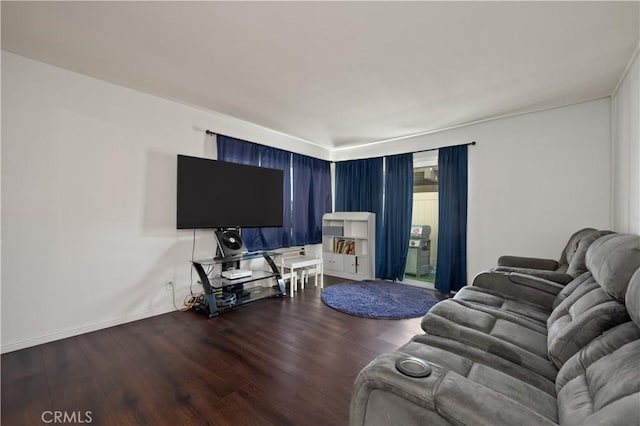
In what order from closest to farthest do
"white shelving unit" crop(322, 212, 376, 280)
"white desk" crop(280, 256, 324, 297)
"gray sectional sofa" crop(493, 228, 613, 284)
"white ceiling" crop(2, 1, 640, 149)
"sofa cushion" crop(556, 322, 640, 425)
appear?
"sofa cushion" crop(556, 322, 640, 425) < "white ceiling" crop(2, 1, 640, 149) < "gray sectional sofa" crop(493, 228, 613, 284) < "white desk" crop(280, 256, 324, 297) < "white shelving unit" crop(322, 212, 376, 280)

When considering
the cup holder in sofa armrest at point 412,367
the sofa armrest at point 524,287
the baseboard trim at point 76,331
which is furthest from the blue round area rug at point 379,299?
the cup holder in sofa armrest at point 412,367

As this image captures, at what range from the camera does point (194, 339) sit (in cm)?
265

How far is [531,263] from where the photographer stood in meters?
3.10

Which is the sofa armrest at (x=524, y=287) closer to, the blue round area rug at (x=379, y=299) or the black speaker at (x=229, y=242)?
the blue round area rug at (x=379, y=299)

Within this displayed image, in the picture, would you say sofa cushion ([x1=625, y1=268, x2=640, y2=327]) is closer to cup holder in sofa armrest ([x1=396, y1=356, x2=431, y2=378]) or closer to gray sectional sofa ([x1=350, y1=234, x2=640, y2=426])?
gray sectional sofa ([x1=350, y1=234, x2=640, y2=426])

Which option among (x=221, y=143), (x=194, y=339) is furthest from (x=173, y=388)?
(x=221, y=143)

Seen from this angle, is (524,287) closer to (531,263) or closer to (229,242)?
(531,263)

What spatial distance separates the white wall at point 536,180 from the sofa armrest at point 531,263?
2.03ft

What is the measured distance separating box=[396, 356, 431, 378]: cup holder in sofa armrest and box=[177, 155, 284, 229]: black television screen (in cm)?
293

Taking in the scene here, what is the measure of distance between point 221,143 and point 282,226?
4.86 ft

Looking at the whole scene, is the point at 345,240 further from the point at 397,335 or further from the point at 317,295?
the point at 397,335

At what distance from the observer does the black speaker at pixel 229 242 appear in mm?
3557

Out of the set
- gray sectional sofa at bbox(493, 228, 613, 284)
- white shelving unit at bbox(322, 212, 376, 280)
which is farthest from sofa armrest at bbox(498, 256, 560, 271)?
white shelving unit at bbox(322, 212, 376, 280)

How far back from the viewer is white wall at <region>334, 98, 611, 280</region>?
3.27m
